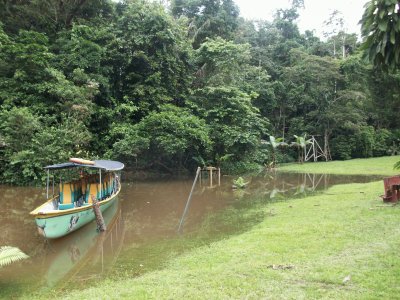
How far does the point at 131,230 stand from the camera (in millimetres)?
11195

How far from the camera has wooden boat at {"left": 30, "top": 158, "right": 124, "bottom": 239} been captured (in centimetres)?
945

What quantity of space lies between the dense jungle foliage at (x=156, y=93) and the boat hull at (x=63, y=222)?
825 cm

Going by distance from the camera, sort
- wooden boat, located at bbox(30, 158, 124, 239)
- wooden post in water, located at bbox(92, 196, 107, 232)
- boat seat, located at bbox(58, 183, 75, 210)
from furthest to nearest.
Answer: boat seat, located at bbox(58, 183, 75, 210) → wooden post in water, located at bbox(92, 196, 107, 232) → wooden boat, located at bbox(30, 158, 124, 239)

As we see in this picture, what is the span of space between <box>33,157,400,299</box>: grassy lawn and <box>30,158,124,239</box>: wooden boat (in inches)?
127

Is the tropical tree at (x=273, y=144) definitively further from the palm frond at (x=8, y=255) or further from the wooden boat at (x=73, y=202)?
the palm frond at (x=8, y=255)

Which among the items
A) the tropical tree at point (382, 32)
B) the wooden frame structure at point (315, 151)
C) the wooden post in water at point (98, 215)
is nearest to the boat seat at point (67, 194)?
the wooden post in water at point (98, 215)

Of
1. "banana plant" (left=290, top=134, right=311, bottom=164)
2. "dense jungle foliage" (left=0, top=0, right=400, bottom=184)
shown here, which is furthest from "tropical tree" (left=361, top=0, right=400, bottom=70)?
"banana plant" (left=290, top=134, right=311, bottom=164)

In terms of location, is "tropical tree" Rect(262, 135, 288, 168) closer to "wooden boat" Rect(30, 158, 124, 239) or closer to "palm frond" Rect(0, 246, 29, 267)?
"wooden boat" Rect(30, 158, 124, 239)

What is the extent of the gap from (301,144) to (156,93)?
1242 centimetres

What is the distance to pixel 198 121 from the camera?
→ 909 inches

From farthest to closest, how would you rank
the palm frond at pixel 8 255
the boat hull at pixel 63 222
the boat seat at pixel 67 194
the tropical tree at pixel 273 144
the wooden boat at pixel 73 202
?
the tropical tree at pixel 273 144 < the boat seat at pixel 67 194 < the wooden boat at pixel 73 202 < the boat hull at pixel 63 222 < the palm frond at pixel 8 255

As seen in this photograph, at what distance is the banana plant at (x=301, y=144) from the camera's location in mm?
29036

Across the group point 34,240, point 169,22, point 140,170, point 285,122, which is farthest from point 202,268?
point 285,122

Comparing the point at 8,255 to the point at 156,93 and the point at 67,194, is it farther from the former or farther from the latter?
the point at 156,93
